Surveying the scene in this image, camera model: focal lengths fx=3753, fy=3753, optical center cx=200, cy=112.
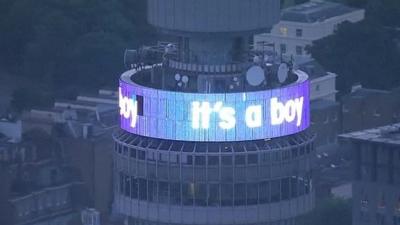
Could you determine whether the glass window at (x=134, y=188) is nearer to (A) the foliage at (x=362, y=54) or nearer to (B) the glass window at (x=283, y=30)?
(A) the foliage at (x=362, y=54)

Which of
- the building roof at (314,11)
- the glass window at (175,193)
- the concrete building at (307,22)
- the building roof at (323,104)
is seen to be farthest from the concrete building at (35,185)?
the glass window at (175,193)

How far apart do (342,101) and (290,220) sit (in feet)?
231

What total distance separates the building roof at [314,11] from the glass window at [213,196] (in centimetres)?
8256

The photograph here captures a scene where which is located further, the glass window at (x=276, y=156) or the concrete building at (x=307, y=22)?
the concrete building at (x=307, y=22)

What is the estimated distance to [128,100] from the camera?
8806 centimetres

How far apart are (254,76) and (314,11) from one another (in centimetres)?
8693

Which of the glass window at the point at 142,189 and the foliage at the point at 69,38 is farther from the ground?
the glass window at the point at 142,189

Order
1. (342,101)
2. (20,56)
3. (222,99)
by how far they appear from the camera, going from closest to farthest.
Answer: (222,99), (342,101), (20,56)

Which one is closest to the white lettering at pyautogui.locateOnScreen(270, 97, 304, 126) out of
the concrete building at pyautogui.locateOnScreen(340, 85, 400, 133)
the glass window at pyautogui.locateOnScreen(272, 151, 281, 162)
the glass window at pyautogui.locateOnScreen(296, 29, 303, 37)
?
the glass window at pyautogui.locateOnScreen(272, 151, 281, 162)

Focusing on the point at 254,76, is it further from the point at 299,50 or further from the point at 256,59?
the point at 299,50

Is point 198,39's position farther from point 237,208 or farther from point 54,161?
point 54,161

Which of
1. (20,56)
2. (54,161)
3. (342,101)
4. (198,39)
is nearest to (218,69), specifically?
(198,39)

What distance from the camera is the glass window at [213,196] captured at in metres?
87.3

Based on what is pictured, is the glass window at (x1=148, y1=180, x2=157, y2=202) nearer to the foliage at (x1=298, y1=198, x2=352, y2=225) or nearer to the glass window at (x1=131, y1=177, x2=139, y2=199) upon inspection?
the glass window at (x1=131, y1=177, x2=139, y2=199)
